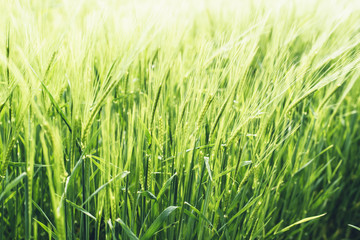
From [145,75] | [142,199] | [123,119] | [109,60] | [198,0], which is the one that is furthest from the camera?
[198,0]

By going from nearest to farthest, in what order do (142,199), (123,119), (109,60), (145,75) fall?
(142,199), (109,60), (123,119), (145,75)

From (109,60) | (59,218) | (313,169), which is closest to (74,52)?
(109,60)

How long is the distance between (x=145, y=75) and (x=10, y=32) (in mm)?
409

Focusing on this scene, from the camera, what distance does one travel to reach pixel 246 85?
96cm

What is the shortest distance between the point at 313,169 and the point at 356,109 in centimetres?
46

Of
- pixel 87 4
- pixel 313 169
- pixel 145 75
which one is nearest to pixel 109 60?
pixel 145 75

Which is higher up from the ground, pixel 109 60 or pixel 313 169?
pixel 109 60

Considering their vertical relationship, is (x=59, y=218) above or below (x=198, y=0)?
below

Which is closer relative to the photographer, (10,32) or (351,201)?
(10,32)

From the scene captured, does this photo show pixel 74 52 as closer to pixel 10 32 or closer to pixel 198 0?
pixel 10 32

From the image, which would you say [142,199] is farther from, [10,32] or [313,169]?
[313,169]

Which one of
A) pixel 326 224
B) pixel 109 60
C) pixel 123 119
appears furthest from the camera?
pixel 326 224

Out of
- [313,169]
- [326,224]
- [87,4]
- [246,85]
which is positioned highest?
[87,4]

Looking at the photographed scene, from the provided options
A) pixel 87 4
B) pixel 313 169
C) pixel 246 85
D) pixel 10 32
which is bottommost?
pixel 313 169
